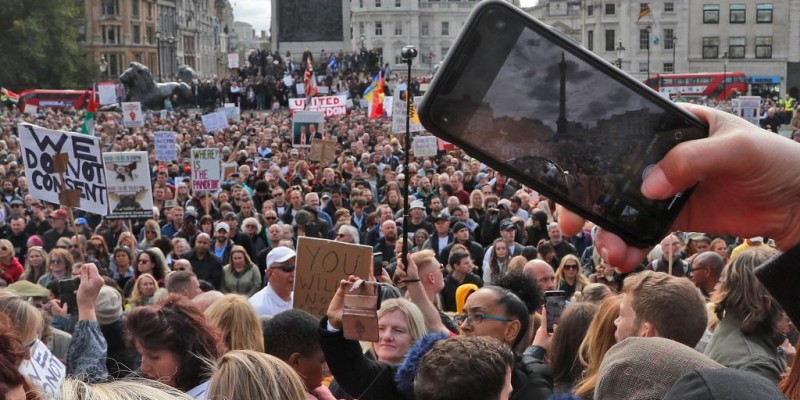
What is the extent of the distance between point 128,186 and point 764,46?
78480 mm

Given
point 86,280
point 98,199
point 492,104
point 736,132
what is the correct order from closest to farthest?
point 736,132, point 492,104, point 86,280, point 98,199

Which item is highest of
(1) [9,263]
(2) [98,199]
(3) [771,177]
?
(3) [771,177]

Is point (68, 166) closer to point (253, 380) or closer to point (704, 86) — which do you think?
point (253, 380)

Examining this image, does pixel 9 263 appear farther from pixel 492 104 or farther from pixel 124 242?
pixel 492 104

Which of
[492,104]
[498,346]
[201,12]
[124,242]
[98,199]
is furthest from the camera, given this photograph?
[201,12]

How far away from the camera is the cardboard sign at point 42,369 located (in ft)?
14.4

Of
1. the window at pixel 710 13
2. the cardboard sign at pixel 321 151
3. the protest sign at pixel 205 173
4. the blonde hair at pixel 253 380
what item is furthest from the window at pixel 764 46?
the blonde hair at pixel 253 380

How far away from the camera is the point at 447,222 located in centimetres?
1230

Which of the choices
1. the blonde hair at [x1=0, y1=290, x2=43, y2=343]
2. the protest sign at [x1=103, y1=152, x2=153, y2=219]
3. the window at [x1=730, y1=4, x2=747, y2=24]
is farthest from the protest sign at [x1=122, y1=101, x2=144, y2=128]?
the window at [x1=730, y1=4, x2=747, y2=24]

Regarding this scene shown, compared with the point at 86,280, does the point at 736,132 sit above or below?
above

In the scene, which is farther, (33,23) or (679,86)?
(33,23)

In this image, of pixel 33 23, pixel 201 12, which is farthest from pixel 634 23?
pixel 201 12

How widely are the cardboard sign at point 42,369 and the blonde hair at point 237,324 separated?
672 millimetres

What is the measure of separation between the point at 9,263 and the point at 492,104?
10.1 meters
